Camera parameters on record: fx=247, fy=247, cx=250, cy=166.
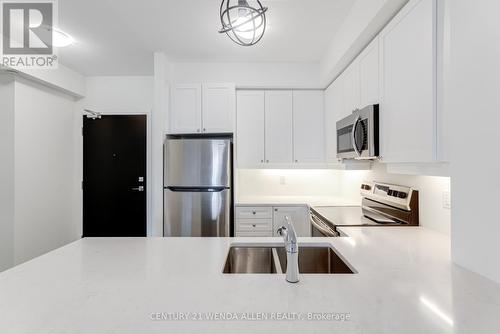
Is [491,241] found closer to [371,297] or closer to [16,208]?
[371,297]

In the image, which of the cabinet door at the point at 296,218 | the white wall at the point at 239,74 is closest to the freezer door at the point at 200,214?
the cabinet door at the point at 296,218

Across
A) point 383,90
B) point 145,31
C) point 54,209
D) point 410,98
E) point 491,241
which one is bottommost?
point 54,209

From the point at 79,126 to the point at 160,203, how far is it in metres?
1.97

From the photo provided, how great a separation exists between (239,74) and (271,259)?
93.5 inches

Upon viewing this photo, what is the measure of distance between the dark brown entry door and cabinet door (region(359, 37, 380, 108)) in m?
2.83

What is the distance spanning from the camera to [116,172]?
3488mm

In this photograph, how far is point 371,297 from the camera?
31.9 inches

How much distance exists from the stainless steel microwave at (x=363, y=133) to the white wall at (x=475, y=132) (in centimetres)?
63

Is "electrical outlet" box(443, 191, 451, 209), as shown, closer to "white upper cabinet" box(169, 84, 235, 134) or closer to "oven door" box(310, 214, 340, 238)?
"oven door" box(310, 214, 340, 238)

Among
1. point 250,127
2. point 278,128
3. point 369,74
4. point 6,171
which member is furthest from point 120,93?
point 369,74

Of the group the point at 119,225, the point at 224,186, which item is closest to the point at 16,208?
the point at 119,225

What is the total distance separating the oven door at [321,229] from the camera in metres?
1.89

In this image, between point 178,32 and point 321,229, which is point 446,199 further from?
point 178,32

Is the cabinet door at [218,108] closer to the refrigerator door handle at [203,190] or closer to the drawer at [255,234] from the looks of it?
the refrigerator door handle at [203,190]
